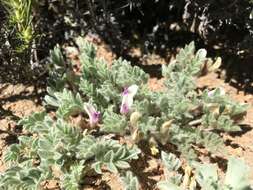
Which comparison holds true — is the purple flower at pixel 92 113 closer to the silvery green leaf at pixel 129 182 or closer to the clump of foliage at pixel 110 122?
the clump of foliage at pixel 110 122

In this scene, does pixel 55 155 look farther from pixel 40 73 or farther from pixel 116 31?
pixel 116 31

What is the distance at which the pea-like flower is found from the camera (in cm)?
341

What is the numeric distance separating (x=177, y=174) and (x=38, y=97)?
3.77 feet

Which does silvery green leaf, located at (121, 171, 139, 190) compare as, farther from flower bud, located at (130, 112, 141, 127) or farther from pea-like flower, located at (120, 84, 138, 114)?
pea-like flower, located at (120, 84, 138, 114)

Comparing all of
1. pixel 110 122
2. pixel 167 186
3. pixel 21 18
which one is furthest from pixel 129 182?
pixel 21 18

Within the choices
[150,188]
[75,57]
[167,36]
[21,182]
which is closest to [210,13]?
[167,36]

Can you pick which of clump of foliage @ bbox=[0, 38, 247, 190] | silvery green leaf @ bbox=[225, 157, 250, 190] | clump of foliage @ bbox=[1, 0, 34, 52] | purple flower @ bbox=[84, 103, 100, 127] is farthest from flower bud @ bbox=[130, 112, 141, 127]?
clump of foliage @ bbox=[1, 0, 34, 52]

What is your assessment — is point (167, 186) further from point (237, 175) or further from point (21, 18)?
point (21, 18)

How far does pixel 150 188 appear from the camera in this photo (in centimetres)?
330

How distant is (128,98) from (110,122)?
19 centimetres

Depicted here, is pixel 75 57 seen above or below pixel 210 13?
below

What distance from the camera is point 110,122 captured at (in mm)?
3324

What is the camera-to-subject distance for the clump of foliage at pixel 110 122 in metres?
3.18

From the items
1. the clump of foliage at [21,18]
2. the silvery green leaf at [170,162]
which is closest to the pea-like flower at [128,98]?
the silvery green leaf at [170,162]
